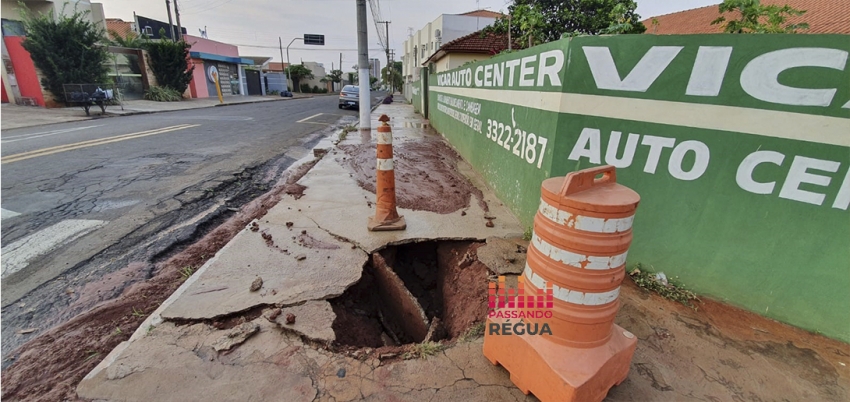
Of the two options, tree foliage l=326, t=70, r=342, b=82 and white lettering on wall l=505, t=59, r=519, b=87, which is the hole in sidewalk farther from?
tree foliage l=326, t=70, r=342, b=82

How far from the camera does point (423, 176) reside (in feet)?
18.6

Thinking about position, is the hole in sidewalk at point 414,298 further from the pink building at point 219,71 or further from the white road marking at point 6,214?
the pink building at point 219,71

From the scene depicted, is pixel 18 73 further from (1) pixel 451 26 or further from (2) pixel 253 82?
(1) pixel 451 26

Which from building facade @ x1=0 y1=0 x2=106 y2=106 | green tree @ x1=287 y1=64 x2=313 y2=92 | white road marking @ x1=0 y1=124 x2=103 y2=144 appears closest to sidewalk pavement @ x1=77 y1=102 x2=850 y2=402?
white road marking @ x1=0 y1=124 x2=103 y2=144

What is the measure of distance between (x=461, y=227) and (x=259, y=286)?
1880 mm

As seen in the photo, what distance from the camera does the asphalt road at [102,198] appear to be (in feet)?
9.40

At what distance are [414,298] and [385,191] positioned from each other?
1.23 m

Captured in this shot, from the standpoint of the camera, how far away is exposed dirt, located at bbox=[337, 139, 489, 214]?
4.39 meters

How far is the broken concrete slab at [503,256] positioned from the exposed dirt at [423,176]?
36.9 inches

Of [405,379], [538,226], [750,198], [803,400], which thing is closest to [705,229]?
[750,198]

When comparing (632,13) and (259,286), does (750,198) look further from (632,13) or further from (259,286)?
(632,13)

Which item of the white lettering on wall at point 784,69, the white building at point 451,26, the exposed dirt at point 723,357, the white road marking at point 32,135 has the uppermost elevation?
the white building at point 451,26

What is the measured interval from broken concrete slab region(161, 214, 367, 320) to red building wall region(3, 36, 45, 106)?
819 inches

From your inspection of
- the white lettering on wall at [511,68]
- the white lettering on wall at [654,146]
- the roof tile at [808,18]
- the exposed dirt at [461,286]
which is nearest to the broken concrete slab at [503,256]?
the exposed dirt at [461,286]
